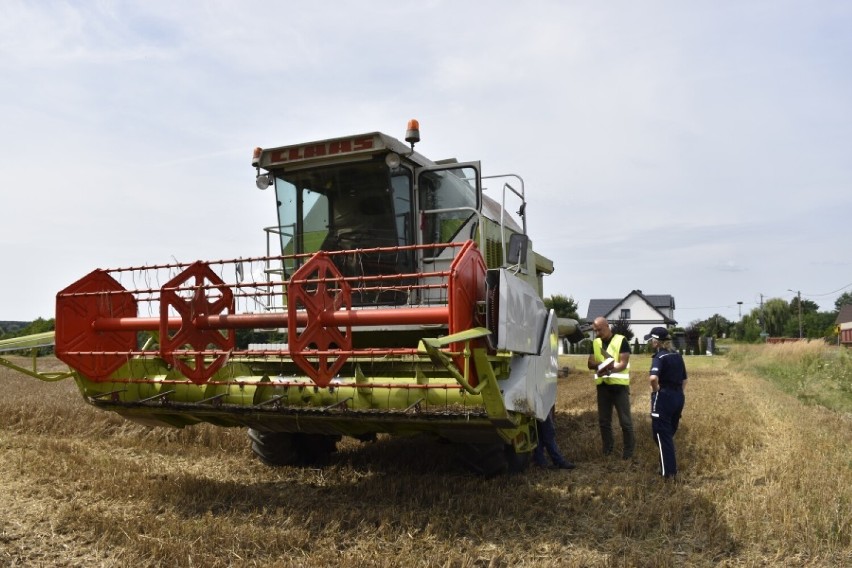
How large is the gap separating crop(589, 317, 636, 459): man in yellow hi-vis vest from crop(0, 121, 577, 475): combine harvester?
0.87m

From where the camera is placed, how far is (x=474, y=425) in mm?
4219

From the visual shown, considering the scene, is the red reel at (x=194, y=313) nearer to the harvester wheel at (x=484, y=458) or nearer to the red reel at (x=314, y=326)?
the red reel at (x=314, y=326)

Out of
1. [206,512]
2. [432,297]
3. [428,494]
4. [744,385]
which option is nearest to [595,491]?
[428,494]

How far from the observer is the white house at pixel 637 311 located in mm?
56344

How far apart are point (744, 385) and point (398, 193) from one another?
11.4 m

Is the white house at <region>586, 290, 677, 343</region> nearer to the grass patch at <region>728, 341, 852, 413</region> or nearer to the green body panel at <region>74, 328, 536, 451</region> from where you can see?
the grass patch at <region>728, 341, 852, 413</region>

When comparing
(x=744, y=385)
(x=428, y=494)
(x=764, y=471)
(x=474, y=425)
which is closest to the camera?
(x=474, y=425)

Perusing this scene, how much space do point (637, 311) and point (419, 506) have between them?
183ft

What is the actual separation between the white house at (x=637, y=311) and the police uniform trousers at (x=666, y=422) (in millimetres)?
50537

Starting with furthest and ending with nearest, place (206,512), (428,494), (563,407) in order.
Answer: (563,407), (428,494), (206,512)

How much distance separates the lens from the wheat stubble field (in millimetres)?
3830

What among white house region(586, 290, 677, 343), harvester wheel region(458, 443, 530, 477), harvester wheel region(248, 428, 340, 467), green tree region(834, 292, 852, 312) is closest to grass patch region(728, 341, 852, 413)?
harvester wheel region(458, 443, 530, 477)

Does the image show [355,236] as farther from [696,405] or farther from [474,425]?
[696,405]

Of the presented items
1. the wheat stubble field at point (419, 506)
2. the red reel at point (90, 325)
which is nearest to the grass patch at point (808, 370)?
the wheat stubble field at point (419, 506)
